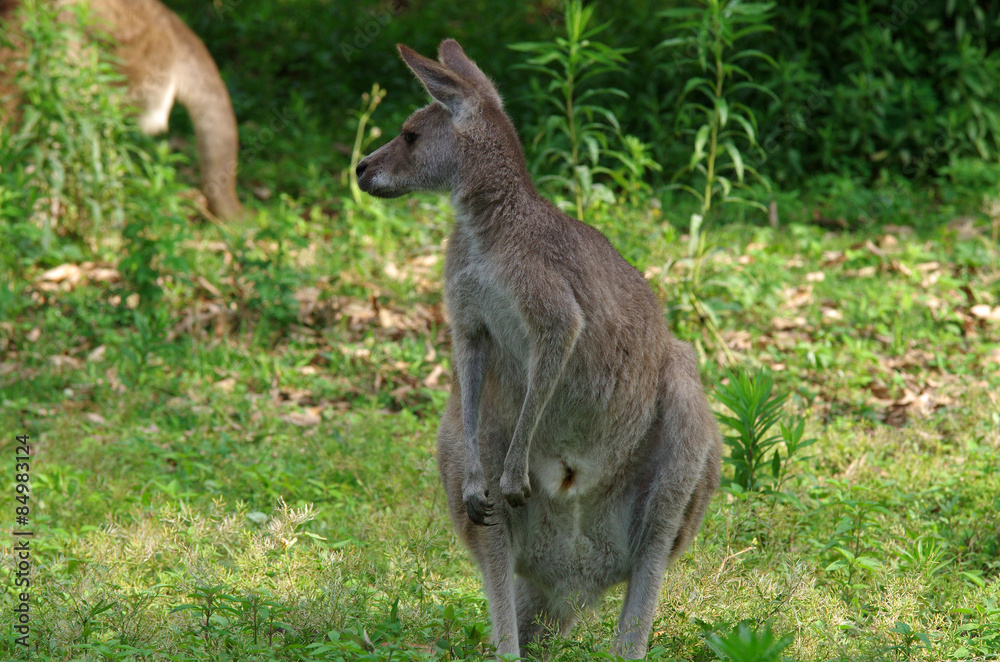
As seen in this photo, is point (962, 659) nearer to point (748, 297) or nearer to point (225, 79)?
point (748, 297)

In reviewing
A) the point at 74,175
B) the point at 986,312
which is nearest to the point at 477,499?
the point at 986,312

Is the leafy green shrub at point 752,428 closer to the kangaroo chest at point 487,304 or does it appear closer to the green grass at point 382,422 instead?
the green grass at point 382,422

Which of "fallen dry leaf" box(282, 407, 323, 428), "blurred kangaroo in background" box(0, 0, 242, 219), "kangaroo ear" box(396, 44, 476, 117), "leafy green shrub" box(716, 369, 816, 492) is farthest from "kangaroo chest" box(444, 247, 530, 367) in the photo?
"blurred kangaroo in background" box(0, 0, 242, 219)

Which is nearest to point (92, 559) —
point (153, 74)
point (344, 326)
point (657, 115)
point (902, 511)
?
point (344, 326)

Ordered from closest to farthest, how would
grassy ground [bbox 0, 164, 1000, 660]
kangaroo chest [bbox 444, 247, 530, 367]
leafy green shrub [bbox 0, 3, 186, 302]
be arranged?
1. kangaroo chest [bbox 444, 247, 530, 367]
2. grassy ground [bbox 0, 164, 1000, 660]
3. leafy green shrub [bbox 0, 3, 186, 302]

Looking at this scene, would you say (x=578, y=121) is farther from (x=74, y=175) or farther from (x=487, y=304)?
(x=74, y=175)

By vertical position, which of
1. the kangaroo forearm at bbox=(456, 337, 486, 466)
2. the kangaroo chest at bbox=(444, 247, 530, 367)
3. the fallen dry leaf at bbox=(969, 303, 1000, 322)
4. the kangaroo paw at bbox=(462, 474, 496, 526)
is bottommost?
the fallen dry leaf at bbox=(969, 303, 1000, 322)

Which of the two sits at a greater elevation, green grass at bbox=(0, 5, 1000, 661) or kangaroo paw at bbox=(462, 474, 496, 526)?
kangaroo paw at bbox=(462, 474, 496, 526)

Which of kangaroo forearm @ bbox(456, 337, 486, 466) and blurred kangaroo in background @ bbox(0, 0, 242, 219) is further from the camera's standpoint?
blurred kangaroo in background @ bbox(0, 0, 242, 219)

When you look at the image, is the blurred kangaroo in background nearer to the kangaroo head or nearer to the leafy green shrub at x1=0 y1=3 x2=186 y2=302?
the leafy green shrub at x1=0 y1=3 x2=186 y2=302

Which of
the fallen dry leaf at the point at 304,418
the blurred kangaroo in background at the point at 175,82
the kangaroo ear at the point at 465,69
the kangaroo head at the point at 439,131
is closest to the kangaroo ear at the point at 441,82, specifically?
the kangaroo head at the point at 439,131

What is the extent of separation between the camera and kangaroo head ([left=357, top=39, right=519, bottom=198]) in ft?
10.7

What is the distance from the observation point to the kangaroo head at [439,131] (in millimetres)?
3258

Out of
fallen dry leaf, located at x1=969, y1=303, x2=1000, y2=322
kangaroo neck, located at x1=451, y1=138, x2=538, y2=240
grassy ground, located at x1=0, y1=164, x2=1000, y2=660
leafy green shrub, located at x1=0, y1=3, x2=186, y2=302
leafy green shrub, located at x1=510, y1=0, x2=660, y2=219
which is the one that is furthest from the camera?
leafy green shrub, located at x1=0, y1=3, x2=186, y2=302
